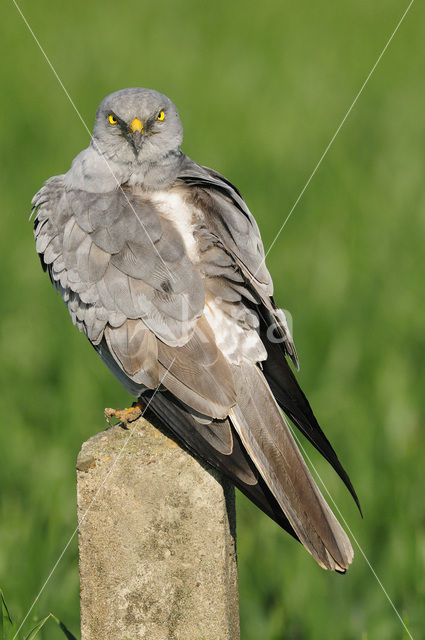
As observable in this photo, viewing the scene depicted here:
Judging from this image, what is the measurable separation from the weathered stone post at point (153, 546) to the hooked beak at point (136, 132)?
1.50 metres

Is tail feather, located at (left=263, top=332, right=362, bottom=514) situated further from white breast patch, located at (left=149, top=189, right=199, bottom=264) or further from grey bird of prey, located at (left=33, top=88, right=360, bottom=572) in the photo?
white breast patch, located at (left=149, top=189, right=199, bottom=264)

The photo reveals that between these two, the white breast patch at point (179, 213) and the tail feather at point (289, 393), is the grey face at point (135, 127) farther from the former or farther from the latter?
the tail feather at point (289, 393)

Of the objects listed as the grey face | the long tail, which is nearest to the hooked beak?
the grey face

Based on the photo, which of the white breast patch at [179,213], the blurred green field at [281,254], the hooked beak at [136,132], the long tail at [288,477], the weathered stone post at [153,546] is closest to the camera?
the weathered stone post at [153,546]

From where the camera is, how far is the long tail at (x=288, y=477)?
10.1ft

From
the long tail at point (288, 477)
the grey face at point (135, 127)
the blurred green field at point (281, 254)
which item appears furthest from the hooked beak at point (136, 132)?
the blurred green field at point (281, 254)

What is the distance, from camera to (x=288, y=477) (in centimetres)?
315

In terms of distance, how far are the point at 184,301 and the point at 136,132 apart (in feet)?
2.95

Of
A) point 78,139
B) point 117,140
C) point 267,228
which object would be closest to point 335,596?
point 117,140

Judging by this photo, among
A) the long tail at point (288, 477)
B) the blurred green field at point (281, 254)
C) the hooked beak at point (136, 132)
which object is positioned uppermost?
the hooked beak at point (136, 132)

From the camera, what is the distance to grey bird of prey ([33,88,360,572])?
3135mm

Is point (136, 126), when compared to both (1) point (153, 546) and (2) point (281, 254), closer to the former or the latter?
(1) point (153, 546)

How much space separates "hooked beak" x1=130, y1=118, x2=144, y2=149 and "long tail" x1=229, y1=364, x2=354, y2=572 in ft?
4.05

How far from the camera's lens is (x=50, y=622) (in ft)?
14.3
